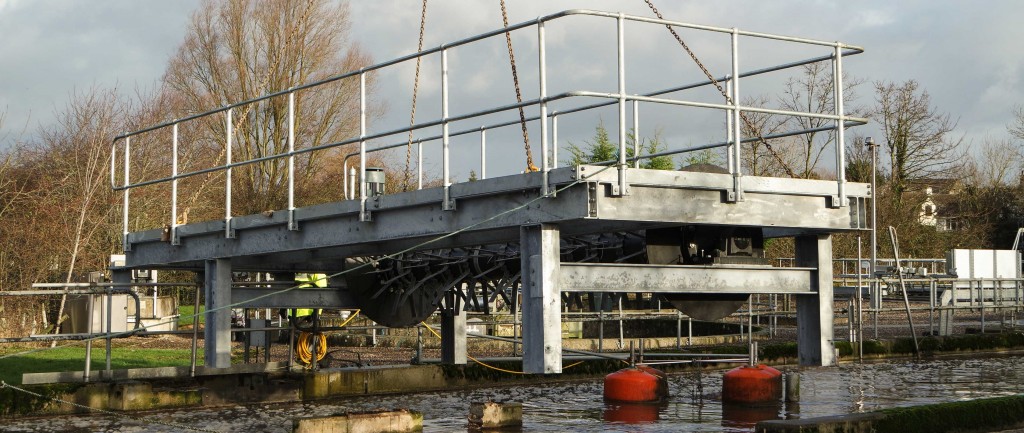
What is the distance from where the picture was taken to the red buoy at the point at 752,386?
551 inches

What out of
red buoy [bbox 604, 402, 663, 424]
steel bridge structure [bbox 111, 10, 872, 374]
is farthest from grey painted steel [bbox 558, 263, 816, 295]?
red buoy [bbox 604, 402, 663, 424]

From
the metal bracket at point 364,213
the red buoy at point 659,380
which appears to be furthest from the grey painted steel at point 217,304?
the red buoy at point 659,380

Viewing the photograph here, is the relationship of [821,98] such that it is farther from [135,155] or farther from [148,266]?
[148,266]

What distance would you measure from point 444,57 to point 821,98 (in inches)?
1404

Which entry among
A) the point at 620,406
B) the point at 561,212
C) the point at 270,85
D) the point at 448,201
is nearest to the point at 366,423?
the point at 448,201

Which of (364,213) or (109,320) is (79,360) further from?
(364,213)

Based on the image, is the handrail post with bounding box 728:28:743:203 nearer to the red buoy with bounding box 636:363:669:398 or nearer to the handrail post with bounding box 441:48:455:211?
the handrail post with bounding box 441:48:455:211

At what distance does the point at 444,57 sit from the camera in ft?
36.3

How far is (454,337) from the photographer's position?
17.6 meters

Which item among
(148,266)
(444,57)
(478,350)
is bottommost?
(478,350)

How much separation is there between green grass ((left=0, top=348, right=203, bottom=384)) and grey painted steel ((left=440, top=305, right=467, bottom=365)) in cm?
535

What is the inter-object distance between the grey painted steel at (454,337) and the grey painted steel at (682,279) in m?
7.12

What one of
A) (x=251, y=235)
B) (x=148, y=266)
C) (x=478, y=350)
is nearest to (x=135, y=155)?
(x=478, y=350)

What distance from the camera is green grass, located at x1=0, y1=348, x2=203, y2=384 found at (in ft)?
63.6
